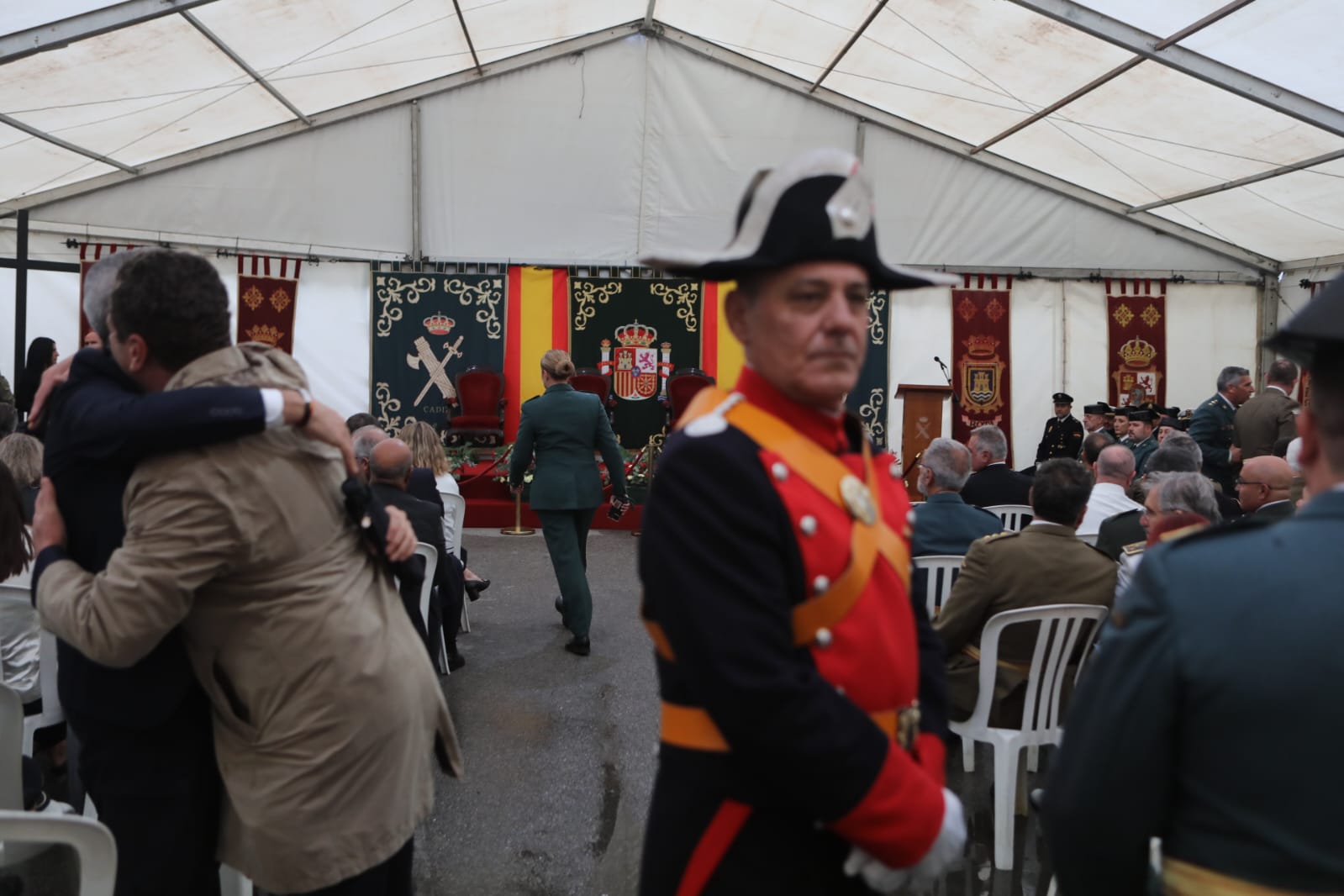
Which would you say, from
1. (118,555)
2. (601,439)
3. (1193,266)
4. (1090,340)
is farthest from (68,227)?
(1193,266)

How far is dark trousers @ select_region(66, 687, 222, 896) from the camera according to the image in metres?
1.55

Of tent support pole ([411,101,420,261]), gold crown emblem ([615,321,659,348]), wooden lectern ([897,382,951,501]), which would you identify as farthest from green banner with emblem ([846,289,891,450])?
tent support pole ([411,101,420,261])

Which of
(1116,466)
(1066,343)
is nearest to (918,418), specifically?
(1066,343)

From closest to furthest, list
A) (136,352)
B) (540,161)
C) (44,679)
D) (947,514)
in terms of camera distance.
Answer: (136,352) → (44,679) → (947,514) → (540,161)

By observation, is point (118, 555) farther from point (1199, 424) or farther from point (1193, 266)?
point (1193, 266)

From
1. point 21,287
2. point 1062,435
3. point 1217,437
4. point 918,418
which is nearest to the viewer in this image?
point 21,287

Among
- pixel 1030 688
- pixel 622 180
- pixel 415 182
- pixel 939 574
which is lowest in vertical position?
pixel 1030 688

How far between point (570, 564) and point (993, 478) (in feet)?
7.21

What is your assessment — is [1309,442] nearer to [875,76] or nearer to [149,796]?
[149,796]

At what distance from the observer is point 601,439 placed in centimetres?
484

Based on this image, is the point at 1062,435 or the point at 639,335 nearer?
the point at 1062,435

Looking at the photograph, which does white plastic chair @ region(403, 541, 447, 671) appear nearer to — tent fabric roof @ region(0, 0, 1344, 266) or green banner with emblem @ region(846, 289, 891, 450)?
tent fabric roof @ region(0, 0, 1344, 266)

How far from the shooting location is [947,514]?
3.58 meters

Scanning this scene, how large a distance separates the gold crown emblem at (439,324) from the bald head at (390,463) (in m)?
7.36
